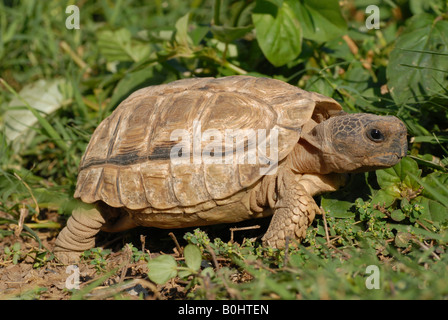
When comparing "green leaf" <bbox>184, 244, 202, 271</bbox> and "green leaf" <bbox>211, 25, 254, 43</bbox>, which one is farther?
"green leaf" <bbox>211, 25, 254, 43</bbox>

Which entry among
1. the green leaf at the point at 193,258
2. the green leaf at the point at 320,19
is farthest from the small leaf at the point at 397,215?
the green leaf at the point at 320,19

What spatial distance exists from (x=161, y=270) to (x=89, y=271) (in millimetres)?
1165

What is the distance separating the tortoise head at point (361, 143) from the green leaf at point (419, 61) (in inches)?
30.8

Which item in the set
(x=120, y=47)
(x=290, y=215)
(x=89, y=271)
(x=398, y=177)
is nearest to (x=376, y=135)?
(x=398, y=177)

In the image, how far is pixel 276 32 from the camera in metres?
4.35

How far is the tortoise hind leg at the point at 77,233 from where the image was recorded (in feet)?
12.3

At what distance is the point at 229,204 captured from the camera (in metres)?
3.27

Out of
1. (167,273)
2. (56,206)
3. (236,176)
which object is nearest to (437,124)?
(236,176)

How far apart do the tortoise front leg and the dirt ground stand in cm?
70

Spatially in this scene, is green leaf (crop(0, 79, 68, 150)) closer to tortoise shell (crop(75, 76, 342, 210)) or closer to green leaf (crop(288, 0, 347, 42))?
tortoise shell (crop(75, 76, 342, 210))

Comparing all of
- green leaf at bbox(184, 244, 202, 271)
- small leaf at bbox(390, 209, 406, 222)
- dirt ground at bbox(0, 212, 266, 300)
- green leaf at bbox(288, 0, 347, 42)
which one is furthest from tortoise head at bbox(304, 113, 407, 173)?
green leaf at bbox(288, 0, 347, 42)

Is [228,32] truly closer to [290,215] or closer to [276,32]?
[276,32]

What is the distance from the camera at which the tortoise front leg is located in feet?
10.2

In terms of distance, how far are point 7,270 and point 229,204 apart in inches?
75.7
